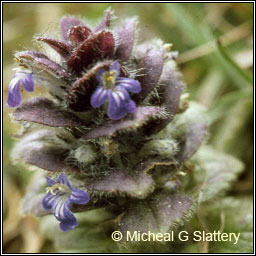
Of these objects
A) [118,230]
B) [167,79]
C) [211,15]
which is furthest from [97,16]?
[118,230]

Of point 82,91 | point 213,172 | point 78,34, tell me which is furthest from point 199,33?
point 82,91

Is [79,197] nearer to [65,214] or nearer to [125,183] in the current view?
[65,214]

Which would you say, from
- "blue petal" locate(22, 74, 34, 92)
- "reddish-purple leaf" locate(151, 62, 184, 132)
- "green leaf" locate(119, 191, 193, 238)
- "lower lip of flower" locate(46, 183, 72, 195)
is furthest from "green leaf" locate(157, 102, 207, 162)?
"blue petal" locate(22, 74, 34, 92)

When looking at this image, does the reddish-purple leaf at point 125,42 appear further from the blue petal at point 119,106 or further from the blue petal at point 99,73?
the blue petal at point 119,106

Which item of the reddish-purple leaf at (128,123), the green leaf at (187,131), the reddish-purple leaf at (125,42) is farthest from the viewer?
the green leaf at (187,131)

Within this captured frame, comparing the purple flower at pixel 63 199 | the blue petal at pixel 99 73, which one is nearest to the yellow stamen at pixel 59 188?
the purple flower at pixel 63 199

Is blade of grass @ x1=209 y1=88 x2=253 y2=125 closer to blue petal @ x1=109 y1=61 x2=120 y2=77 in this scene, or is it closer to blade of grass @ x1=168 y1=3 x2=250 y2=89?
blade of grass @ x1=168 y1=3 x2=250 y2=89

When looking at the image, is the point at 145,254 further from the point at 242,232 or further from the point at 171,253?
the point at 242,232
